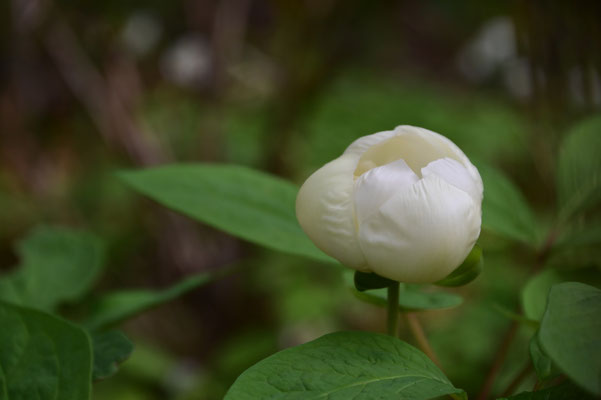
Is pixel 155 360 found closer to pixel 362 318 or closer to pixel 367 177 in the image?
pixel 362 318

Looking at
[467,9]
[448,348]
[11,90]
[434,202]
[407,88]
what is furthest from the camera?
[407,88]

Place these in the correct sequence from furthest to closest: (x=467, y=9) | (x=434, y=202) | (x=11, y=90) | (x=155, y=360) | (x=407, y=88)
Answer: (x=407, y=88) → (x=467, y=9) → (x=11, y=90) → (x=155, y=360) → (x=434, y=202)

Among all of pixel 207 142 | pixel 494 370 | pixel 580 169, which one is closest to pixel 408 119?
pixel 207 142

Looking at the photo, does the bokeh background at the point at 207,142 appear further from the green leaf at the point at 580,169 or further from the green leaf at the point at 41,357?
the green leaf at the point at 41,357

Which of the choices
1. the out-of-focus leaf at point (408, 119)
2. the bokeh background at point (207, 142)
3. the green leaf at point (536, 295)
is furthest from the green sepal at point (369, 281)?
the out-of-focus leaf at point (408, 119)

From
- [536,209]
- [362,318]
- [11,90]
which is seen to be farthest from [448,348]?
[11,90]

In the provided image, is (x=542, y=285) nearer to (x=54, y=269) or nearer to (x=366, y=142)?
(x=366, y=142)
